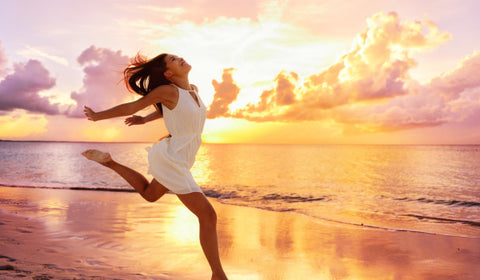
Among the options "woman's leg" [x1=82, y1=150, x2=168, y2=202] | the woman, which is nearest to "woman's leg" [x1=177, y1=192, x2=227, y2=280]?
the woman

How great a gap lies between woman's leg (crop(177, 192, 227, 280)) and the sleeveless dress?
7cm

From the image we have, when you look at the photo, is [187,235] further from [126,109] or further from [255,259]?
[126,109]

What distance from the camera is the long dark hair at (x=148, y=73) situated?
3.12 m

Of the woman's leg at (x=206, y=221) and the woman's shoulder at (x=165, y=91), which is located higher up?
the woman's shoulder at (x=165, y=91)

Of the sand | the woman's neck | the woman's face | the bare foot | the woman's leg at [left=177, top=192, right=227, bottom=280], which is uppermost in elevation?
the woman's face

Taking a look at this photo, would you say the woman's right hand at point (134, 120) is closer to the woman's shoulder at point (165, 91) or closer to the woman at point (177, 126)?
the woman at point (177, 126)

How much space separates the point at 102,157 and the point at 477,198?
16.5 m

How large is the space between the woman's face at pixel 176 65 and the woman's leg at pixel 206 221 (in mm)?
1013

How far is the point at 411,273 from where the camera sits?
15.5 ft

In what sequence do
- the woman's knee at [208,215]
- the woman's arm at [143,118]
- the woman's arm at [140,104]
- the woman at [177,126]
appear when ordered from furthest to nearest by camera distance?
the woman's arm at [143,118] → the woman's knee at [208,215] → the woman at [177,126] → the woman's arm at [140,104]

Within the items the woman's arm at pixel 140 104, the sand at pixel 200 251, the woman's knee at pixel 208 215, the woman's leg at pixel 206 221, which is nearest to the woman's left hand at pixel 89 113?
the woman's arm at pixel 140 104

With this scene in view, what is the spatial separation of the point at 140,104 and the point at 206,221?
1089mm

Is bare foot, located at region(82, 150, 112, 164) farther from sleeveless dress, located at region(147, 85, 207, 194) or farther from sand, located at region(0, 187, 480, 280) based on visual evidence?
sand, located at region(0, 187, 480, 280)

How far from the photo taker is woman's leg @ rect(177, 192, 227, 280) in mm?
3047
